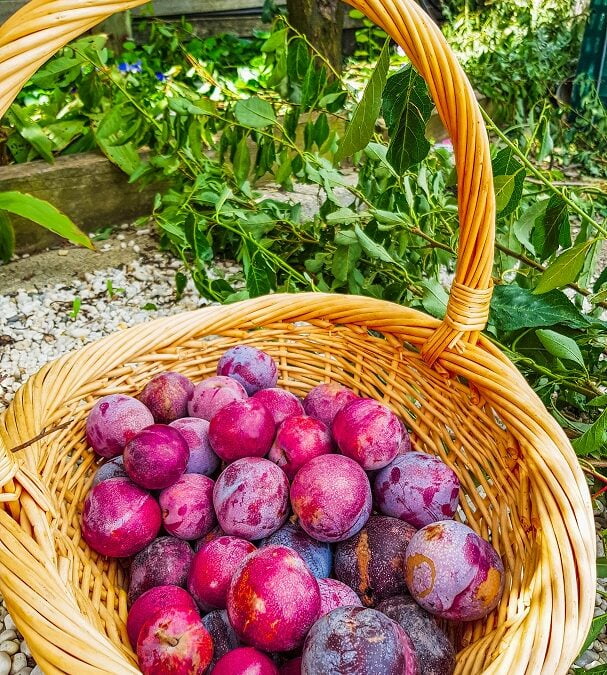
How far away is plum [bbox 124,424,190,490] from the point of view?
849 mm

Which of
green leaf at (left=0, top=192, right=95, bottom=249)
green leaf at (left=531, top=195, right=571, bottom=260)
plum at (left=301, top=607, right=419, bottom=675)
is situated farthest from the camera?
green leaf at (left=0, top=192, right=95, bottom=249)

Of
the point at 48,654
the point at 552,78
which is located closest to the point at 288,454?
the point at 48,654

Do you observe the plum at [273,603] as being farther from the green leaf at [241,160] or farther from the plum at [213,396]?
the green leaf at [241,160]

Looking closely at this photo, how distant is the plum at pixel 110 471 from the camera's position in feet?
3.00

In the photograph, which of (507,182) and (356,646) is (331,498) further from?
(507,182)

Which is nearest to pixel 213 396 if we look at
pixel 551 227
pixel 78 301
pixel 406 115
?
pixel 406 115

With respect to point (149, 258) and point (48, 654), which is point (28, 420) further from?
point (149, 258)

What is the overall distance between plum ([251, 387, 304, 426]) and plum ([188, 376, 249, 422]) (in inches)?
1.2

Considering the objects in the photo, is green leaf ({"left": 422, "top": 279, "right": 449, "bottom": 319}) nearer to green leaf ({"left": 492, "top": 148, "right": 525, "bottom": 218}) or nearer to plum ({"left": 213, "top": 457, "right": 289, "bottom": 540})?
green leaf ({"left": 492, "top": 148, "right": 525, "bottom": 218})

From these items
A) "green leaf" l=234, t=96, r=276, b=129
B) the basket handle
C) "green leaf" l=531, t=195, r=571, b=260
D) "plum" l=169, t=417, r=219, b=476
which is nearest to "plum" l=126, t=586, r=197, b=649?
"plum" l=169, t=417, r=219, b=476

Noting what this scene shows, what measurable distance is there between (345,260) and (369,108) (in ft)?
1.85

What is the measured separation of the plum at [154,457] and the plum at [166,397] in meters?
0.12

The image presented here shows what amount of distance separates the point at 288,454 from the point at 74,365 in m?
0.35

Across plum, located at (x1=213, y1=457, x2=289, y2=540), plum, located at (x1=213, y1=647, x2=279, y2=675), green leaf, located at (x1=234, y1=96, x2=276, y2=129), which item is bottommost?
plum, located at (x1=213, y1=647, x2=279, y2=675)
